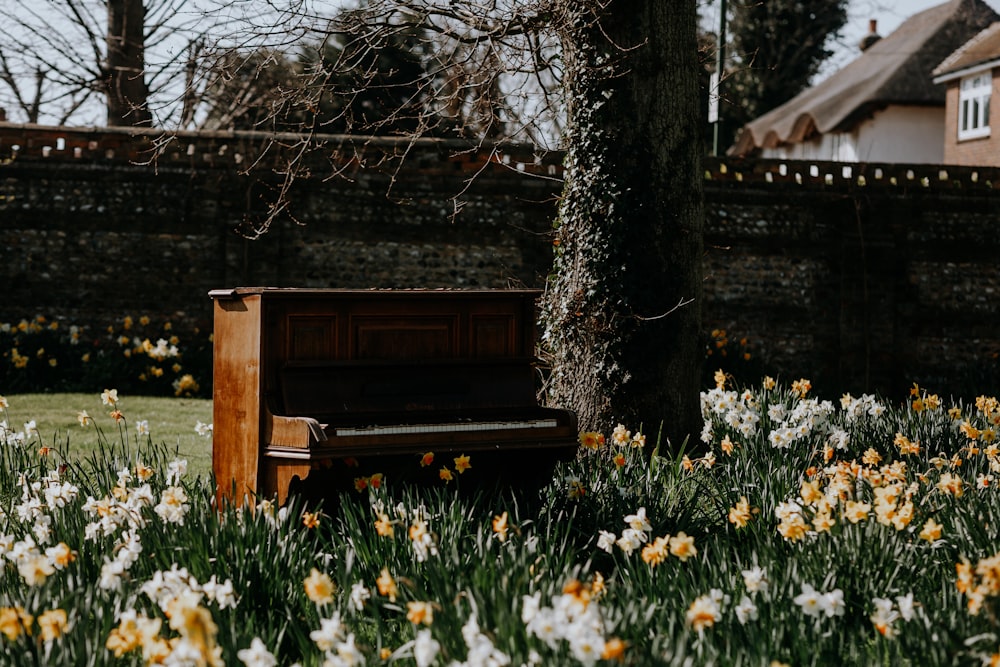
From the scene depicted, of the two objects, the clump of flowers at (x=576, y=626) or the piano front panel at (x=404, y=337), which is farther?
the piano front panel at (x=404, y=337)

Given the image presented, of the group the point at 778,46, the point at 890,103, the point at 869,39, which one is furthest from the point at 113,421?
the point at 869,39

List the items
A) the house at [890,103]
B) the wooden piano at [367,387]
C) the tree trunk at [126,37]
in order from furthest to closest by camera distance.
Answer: the house at [890,103]
the tree trunk at [126,37]
the wooden piano at [367,387]

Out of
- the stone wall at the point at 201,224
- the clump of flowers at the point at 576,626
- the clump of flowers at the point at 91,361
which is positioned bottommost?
the clump of flowers at the point at 91,361

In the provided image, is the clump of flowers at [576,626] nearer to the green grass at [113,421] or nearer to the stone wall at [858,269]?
the green grass at [113,421]

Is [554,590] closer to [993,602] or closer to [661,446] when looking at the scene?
[993,602]

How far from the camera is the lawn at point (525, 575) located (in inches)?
127

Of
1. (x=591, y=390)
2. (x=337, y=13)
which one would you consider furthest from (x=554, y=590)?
(x=337, y=13)

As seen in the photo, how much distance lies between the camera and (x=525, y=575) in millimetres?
3764

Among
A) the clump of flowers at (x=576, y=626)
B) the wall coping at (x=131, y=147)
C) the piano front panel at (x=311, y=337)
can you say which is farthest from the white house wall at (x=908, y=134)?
the clump of flowers at (x=576, y=626)

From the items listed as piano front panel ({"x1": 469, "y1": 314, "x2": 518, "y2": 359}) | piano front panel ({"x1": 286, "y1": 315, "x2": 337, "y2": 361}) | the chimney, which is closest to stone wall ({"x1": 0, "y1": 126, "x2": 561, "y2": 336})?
piano front panel ({"x1": 469, "y1": 314, "x2": 518, "y2": 359})

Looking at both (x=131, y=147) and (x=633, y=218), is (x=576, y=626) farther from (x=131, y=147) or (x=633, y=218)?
(x=131, y=147)

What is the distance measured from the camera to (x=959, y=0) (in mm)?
31250

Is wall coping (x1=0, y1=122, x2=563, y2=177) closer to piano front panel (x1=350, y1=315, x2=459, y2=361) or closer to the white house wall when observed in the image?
piano front panel (x1=350, y1=315, x2=459, y2=361)

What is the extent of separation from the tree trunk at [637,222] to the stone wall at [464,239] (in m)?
6.32
